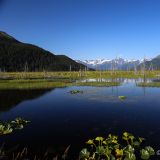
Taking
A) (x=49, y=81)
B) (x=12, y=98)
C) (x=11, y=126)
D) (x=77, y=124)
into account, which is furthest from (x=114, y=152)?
(x=49, y=81)

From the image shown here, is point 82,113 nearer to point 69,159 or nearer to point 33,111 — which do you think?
point 33,111

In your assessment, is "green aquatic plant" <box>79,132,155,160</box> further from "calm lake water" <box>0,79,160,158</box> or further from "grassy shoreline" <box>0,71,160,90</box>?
"grassy shoreline" <box>0,71,160,90</box>

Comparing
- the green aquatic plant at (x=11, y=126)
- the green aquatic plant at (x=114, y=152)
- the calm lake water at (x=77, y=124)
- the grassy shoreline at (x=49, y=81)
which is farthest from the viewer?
the grassy shoreline at (x=49, y=81)

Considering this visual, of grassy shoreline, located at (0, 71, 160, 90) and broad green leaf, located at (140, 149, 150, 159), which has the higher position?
grassy shoreline, located at (0, 71, 160, 90)

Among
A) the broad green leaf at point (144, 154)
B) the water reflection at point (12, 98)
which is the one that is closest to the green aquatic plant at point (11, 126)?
the water reflection at point (12, 98)

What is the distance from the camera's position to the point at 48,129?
2478 cm

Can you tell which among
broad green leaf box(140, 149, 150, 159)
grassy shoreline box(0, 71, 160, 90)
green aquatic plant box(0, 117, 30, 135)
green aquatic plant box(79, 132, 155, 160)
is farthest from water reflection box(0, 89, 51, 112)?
broad green leaf box(140, 149, 150, 159)

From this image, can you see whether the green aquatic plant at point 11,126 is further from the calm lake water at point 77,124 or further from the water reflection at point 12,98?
the water reflection at point 12,98

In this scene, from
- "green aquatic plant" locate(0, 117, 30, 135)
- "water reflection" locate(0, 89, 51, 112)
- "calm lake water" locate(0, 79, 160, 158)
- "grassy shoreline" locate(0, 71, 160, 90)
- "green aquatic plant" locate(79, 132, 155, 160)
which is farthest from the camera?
"grassy shoreline" locate(0, 71, 160, 90)

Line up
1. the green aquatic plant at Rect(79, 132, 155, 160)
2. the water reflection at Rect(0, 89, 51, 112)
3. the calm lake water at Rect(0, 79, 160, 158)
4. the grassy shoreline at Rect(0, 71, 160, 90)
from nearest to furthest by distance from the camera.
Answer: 1. the green aquatic plant at Rect(79, 132, 155, 160)
2. the calm lake water at Rect(0, 79, 160, 158)
3. the water reflection at Rect(0, 89, 51, 112)
4. the grassy shoreline at Rect(0, 71, 160, 90)

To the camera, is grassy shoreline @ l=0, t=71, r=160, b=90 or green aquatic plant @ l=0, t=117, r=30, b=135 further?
grassy shoreline @ l=0, t=71, r=160, b=90

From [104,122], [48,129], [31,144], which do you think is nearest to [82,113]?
[104,122]

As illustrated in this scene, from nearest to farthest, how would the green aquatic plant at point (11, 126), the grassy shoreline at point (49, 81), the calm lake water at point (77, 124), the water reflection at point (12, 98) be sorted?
the calm lake water at point (77, 124)
the green aquatic plant at point (11, 126)
the water reflection at point (12, 98)
the grassy shoreline at point (49, 81)

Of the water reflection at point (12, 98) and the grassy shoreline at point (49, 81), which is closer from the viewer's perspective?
the water reflection at point (12, 98)
